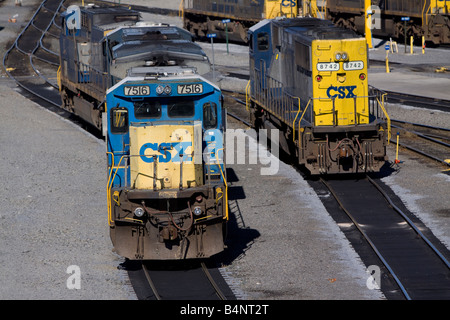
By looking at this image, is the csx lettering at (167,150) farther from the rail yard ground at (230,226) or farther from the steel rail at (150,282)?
the rail yard ground at (230,226)

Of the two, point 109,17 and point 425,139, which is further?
point 109,17

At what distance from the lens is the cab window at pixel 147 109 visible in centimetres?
1588

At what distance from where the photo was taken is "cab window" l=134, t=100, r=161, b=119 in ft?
52.1

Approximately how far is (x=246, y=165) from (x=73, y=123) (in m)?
10.3

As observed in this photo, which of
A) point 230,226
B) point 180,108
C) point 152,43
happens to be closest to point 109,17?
point 152,43

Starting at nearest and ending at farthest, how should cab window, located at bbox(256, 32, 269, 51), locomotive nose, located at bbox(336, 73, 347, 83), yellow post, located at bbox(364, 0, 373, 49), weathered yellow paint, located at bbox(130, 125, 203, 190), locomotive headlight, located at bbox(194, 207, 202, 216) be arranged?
locomotive headlight, located at bbox(194, 207, 202, 216)
weathered yellow paint, located at bbox(130, 125, 203, 190)
locomotive nose, located at bbox(336, 73, 347, 83)
cab window, located at bbox(256, 32, 269, 51)
yellow post, located at bbox(364, 0, 373, 49)

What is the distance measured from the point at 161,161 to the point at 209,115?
147 cm

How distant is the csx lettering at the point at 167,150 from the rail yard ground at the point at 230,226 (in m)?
2.19

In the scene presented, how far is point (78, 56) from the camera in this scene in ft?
99.7

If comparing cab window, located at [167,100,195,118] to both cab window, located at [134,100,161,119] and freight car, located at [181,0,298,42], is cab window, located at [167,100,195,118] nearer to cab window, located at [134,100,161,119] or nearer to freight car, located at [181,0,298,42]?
cab window, located at [134,100,161,119]

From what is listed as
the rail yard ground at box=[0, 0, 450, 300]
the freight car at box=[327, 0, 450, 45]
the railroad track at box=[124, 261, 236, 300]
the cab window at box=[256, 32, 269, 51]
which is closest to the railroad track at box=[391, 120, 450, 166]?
the rail yard ground at box=[0, 0, 450, 300]

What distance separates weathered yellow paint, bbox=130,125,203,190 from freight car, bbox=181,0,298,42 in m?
29.4

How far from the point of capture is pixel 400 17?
48.7m

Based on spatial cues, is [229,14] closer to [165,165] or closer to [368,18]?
[368,18]
